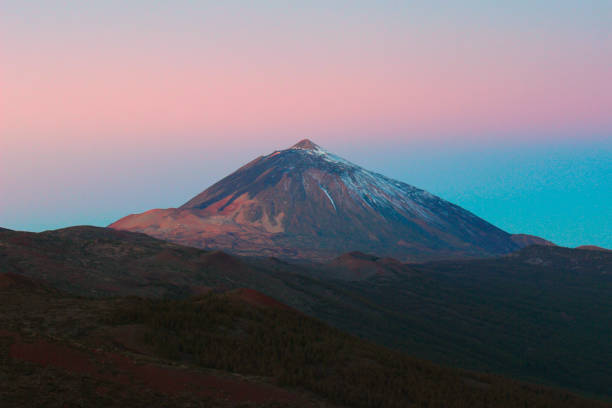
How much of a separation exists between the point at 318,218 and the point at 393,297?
83141 mm

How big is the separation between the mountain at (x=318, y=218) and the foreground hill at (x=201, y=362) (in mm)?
90071

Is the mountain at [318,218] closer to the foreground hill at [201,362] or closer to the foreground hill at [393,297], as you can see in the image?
the foreground hill at [393,297]

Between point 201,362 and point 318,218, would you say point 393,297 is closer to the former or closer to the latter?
point 201,362

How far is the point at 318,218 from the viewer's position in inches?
5896

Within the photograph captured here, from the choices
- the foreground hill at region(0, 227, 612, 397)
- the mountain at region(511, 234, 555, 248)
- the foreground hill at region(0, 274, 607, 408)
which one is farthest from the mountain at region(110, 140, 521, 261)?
the foreground hill at region(0, 274, 607, 408)

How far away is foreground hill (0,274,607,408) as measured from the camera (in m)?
11.9

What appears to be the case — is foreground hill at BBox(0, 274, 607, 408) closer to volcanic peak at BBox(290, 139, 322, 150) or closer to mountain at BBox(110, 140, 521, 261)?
mountain at BBox(110, 140, 521, 261)

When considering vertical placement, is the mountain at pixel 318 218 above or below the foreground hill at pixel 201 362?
above

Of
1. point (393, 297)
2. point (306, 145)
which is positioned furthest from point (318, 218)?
point (393, 297)

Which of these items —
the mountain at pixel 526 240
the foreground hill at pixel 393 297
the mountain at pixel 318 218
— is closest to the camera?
the foreground hill at pixel 393 297

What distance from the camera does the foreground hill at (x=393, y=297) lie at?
4144 cm

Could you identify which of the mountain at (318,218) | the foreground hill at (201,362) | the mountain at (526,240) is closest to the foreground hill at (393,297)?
the foreground hill at (201,362)

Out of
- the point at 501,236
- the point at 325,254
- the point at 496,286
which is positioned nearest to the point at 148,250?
the point at 496,286

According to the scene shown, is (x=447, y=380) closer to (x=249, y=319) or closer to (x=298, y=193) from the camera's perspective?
(x=249, y=319)
